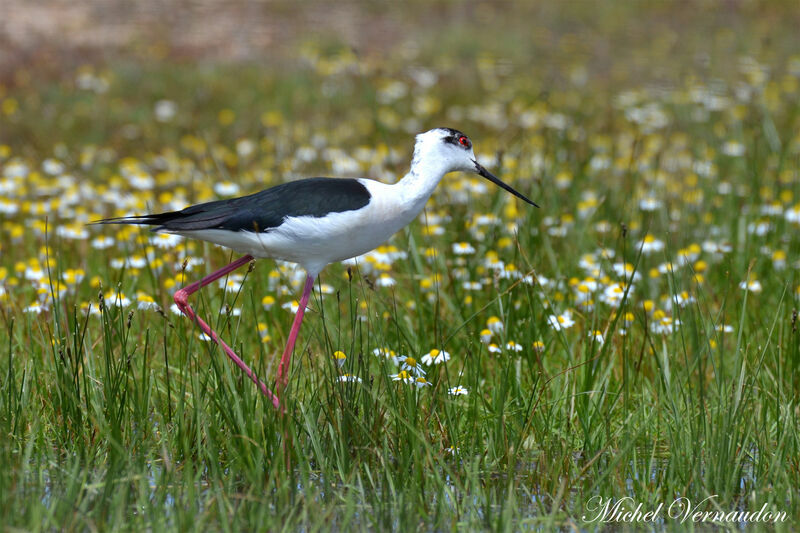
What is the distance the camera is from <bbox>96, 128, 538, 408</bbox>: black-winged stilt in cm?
398

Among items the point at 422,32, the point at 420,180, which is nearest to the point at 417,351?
the point at 420,180

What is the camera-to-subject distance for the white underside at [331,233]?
397 centimetres

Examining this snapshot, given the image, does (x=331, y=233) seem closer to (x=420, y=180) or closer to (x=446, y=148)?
(x=420, y=180)

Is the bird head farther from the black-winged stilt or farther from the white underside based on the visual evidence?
the white underside

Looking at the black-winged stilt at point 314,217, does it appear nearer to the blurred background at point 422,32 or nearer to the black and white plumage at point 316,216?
the black and white plumage at point 316,216

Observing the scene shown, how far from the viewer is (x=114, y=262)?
5789 mm

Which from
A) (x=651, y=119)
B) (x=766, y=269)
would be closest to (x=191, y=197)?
(x=766, y=269)

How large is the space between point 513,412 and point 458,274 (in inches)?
71.0

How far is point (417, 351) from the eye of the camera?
185 inches

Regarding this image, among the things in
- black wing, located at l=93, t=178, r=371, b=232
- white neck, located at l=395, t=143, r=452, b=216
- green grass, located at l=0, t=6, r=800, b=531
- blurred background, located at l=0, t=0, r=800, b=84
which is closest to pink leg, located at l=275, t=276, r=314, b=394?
green grass, located at l=0, t=6, r=800, b=531

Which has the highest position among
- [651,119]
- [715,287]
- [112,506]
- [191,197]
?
[651,119]

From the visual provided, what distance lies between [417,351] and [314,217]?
99 cm

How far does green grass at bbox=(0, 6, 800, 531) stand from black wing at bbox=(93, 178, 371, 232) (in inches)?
13.1

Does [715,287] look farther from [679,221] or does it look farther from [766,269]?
[679,221]
